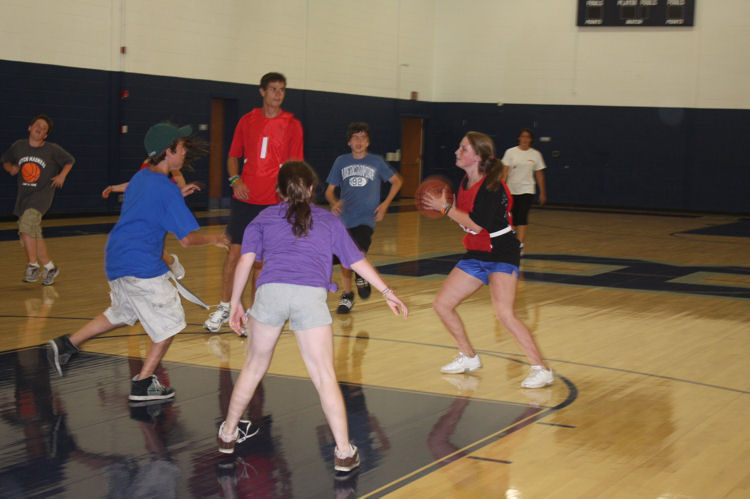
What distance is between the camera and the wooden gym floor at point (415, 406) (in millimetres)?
4238

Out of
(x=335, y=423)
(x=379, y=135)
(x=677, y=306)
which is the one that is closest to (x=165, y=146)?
(x=335, y=423)

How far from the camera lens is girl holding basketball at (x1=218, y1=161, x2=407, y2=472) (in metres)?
4.22

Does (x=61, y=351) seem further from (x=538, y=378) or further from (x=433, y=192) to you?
(x=538, y=378)

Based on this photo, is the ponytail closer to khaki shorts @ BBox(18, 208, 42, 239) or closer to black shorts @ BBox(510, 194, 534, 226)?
khaki shorts @ BBox(18, 208, 42, 239)

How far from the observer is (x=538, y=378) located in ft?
19.7

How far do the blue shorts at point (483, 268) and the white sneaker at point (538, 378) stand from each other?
2.08 ft

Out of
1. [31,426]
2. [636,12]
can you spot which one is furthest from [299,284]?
[636,12]

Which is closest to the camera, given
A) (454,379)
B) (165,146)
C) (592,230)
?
(165,146)

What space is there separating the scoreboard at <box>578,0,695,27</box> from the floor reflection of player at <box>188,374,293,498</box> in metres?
20.8

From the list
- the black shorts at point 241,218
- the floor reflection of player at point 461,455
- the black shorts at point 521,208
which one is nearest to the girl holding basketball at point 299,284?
the floor reflection of player at point 461,455

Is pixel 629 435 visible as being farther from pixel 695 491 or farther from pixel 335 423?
pixel 335 423

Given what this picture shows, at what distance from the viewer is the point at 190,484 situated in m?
4.10

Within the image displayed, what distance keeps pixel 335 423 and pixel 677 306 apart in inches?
244

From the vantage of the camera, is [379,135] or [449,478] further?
[379,135]
